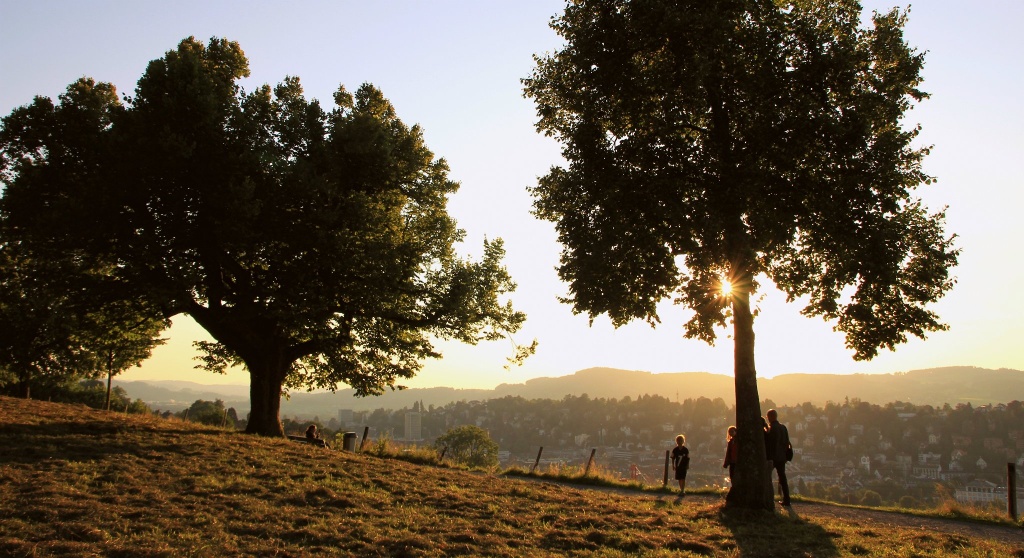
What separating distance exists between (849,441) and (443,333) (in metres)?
67.1

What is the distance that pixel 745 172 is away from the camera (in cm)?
1546

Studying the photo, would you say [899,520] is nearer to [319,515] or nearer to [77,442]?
[319,515]

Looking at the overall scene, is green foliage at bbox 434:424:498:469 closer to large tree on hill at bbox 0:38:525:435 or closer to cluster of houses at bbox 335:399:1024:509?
cluster of houses at bbox 335:399:1024:509

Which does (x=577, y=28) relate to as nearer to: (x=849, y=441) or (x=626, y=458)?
(x=626, y=458)

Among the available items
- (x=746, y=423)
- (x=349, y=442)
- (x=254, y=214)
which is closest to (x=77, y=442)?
(x=254, y=214)

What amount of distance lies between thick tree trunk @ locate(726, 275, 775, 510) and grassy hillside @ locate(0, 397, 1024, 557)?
638 mm

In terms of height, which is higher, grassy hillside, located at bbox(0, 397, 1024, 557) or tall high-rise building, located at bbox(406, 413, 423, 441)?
grassy hillside, located at bbox(0, 397, 1024, 557)

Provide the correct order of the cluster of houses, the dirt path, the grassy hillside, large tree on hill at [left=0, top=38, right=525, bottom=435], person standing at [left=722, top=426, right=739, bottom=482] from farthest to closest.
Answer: the cluster of houses → large tree on hill at [left=0, top=38, right=525, bottom=435] → person standing at [left=722, top=426, right=739, bottom=482] → the dirt path → the grassy hillside

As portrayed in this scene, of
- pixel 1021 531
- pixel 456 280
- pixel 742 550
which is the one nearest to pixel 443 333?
pixel 456 280

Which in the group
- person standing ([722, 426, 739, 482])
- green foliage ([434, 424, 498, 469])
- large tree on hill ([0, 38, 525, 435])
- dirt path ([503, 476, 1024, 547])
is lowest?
green foliage ([434, 424, 498, 469])

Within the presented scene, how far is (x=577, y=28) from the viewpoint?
60.2ft

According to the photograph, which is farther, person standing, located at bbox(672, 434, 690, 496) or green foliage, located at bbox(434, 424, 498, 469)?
green foliage, located at bbox(434, 424, 498, 469)

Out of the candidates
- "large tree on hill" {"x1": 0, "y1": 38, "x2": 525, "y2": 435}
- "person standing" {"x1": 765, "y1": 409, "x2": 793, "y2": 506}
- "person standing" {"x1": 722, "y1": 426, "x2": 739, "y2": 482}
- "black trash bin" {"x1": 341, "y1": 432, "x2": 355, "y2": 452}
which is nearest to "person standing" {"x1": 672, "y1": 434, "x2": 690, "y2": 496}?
"person standing" {"x1": 722, "y1": 426, "x2": 739, "y2": 482}

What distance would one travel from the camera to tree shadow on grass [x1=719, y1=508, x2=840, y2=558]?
1088 centimetres
